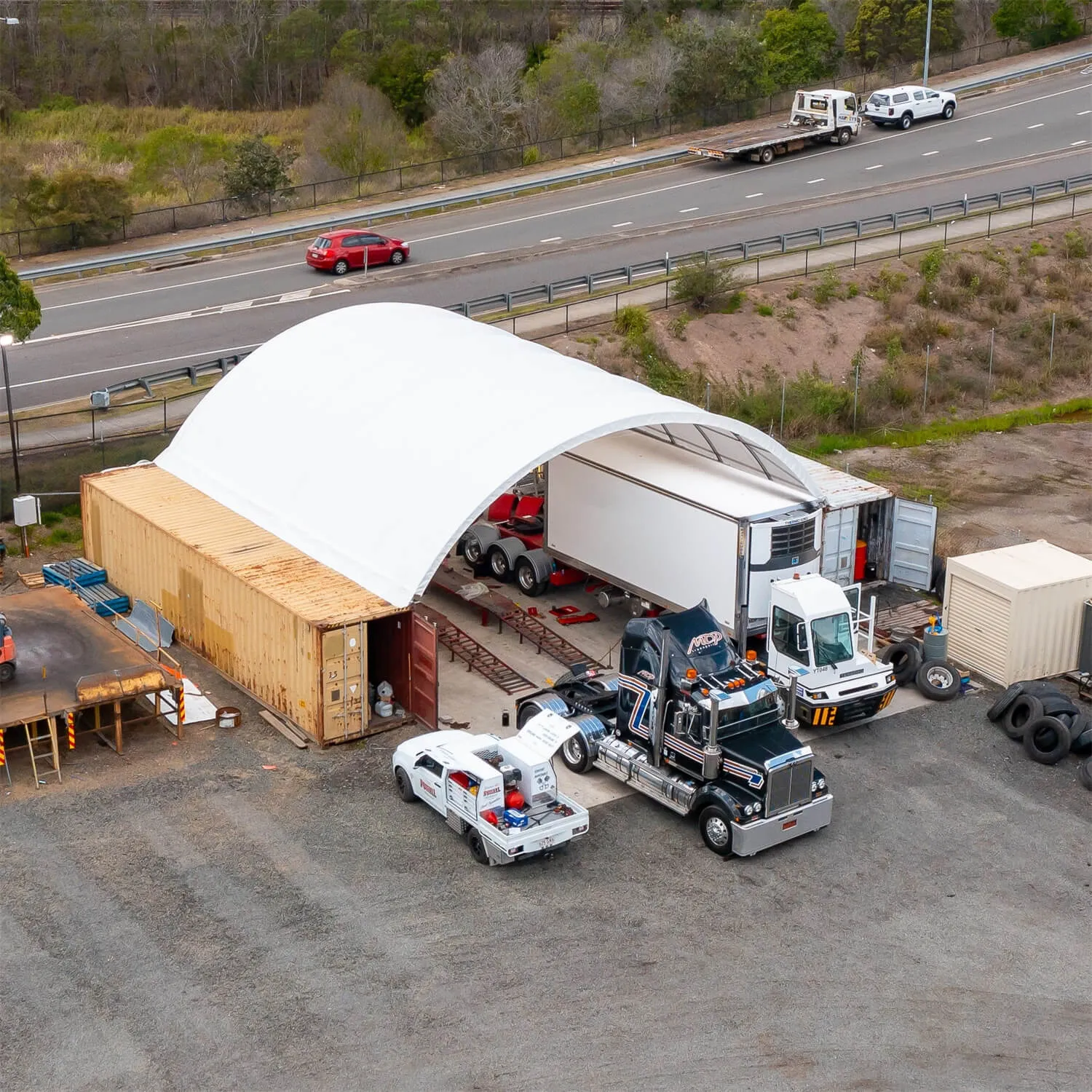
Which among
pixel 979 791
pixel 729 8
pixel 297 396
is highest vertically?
pixel 729 8

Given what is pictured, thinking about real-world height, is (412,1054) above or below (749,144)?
below

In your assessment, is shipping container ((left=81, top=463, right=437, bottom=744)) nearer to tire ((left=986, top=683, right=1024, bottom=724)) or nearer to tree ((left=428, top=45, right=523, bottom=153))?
tire ((left=986, top=683, right=1024, bottom=724))

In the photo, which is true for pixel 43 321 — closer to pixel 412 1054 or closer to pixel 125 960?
pixel 125 960

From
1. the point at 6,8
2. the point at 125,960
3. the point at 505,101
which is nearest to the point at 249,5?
the point at 6,8

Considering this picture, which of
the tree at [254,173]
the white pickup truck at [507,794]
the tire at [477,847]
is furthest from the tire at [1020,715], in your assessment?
the tree at [254,173]

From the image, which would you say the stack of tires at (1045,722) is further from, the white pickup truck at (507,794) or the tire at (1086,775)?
the white pickup truck at (507,794)

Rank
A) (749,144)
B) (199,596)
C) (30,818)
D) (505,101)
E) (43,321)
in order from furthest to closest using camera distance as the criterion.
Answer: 1. (505,101)
2. (749,144)
3. (43,321)
4. (199,596)
5. (30,818)

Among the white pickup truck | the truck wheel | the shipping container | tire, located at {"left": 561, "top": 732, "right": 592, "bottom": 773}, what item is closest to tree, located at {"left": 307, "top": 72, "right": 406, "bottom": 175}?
Result: the shipping container
